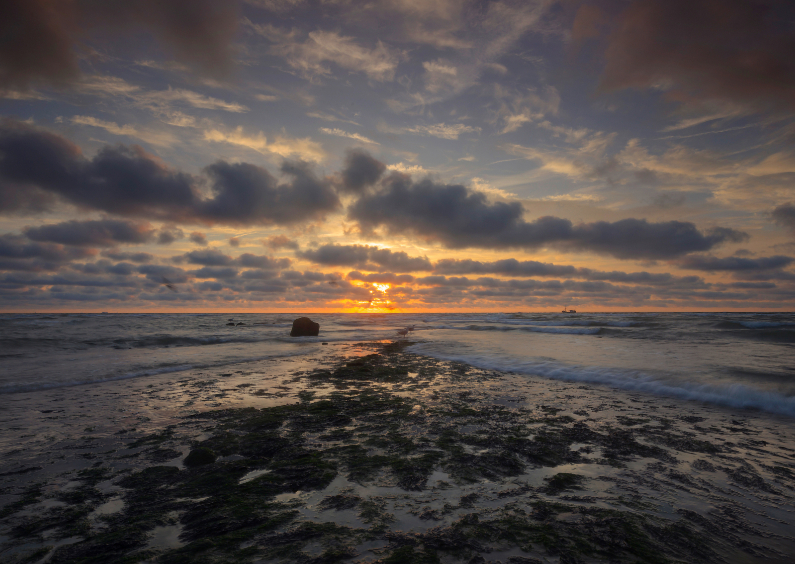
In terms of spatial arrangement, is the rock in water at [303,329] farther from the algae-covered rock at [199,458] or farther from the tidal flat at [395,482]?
the algae-covered rock at [199,458]

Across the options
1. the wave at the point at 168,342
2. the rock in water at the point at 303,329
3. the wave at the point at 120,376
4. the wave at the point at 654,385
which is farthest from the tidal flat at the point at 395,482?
the rock in water at the point at 303,329

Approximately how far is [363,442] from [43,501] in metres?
3.59

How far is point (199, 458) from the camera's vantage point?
14.9 feet

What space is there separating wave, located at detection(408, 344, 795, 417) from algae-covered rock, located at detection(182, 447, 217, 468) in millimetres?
9397

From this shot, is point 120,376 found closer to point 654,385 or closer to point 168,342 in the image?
point 168,342

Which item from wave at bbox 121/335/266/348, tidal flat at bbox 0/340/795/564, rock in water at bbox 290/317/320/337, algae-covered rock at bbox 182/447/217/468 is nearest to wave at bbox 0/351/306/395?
tidal flat at bbox 0/340/795/564

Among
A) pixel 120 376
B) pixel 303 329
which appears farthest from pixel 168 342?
pixel 120 376

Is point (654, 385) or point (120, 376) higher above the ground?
point (120, 376)

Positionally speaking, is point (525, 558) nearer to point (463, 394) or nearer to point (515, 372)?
point (463, 394)

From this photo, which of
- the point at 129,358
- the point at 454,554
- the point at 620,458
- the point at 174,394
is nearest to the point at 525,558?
the point at 454,554

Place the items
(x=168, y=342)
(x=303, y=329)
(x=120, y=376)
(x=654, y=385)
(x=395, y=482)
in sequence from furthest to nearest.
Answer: (x=303, y=329)
(x=168, y=342)
(x=120, y=376)
(x=654, y=385)
(x=395, y=482)

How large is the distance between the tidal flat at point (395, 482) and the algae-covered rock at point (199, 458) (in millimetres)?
15

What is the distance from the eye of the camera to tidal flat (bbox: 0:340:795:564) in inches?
110

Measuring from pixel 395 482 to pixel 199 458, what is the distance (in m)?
2.68
